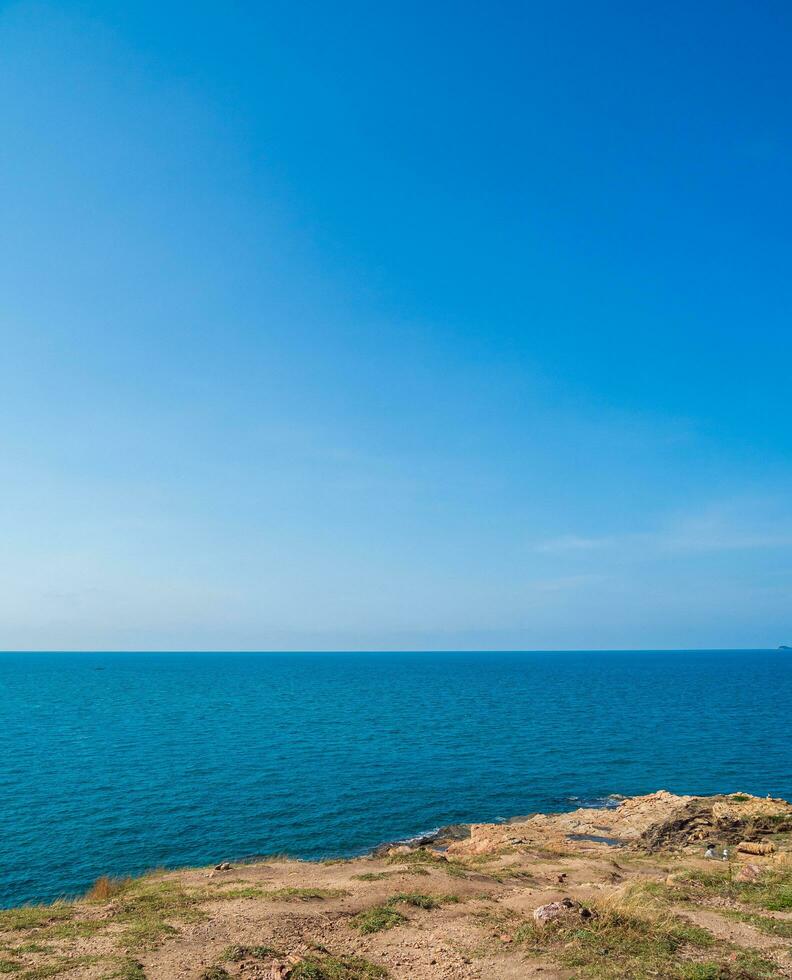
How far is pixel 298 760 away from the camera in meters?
70.3

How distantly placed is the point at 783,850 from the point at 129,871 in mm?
40308

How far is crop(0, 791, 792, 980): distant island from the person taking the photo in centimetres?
1655

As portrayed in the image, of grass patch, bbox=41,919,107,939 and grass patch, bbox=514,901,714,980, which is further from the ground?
grass patch, bbox=514,901,714,980

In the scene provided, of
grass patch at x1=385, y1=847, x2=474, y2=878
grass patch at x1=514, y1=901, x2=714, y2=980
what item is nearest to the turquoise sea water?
grass patch at x1=385, y1=847, x2=474, y2=878

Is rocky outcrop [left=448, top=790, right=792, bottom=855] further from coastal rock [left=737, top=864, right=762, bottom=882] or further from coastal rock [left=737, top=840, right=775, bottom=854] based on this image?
coastal rock [left=737, top=864, right=762, bottom=882]

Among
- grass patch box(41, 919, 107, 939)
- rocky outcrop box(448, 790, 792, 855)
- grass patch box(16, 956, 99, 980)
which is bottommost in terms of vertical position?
rocky outcrop box(448, 790, 792, 855)

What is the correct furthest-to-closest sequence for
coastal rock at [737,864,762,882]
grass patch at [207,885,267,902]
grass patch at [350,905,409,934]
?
coastal rock at [737,864,762,882]
grass patch at [207,885,267,902]
grass patch at [350,905,409,934]

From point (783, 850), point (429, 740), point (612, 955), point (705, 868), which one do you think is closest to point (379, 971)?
point (612, 955)

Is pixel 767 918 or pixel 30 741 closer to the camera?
pixel 767 918

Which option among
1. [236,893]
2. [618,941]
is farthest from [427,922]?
[236,893]

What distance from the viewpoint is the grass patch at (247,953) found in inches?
687

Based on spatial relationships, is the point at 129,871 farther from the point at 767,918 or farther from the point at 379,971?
the point at 767,918

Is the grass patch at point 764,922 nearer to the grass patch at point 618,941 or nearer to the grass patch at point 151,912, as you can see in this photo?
the grass patch at point 618,941

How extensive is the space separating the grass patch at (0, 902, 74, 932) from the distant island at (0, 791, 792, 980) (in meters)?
0.10
